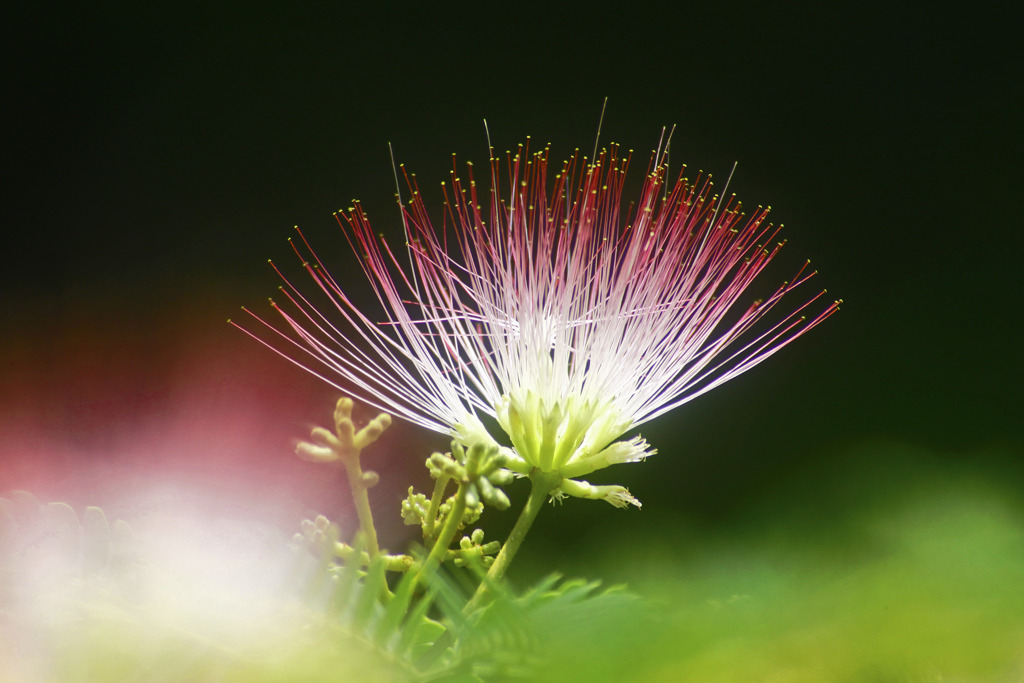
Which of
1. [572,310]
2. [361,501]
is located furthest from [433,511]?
[572,310]

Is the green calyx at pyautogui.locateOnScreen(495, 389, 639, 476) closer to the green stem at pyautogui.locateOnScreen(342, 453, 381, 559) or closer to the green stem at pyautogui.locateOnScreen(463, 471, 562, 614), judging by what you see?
the green stem at pyautogui.locateOnScreen(463, 471, 562, 614)

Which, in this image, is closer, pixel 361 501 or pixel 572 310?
pixel 361 501

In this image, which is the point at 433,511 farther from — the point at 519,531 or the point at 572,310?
the point at 572,310

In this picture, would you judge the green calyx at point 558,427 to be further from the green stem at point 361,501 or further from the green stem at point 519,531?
the green stem at point 361,501

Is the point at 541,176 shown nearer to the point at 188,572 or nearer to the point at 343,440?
the point at 343,440

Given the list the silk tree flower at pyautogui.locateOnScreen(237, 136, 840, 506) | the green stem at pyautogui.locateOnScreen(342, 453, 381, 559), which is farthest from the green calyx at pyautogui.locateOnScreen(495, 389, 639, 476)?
the green stem at pyautogui.locateOnScreen(342, 453, 381, 559)

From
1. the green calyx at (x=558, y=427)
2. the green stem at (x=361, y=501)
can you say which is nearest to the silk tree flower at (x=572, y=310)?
the green calyx at (x=558, y=427)
